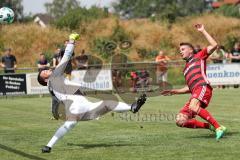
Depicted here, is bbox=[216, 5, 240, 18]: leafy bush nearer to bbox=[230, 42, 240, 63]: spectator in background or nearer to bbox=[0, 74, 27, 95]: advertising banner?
bbox=[230, 42, 240, 63]: spectator in background

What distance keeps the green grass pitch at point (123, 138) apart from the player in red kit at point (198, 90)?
0.29 metres

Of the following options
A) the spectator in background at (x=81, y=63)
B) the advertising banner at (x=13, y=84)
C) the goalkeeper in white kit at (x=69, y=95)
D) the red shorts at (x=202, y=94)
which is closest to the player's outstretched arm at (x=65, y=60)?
the goalkeeper in white kit at (x=69, y=95)

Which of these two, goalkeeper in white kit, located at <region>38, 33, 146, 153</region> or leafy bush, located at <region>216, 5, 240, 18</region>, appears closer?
goalkeeper in white kit, located at <region>38, 33, 146, 153</region>

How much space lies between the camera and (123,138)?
11695 millimetres

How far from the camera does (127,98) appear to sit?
2305 cm

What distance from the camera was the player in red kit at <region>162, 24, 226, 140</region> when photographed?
11.1 m

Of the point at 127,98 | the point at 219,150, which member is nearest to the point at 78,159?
the point at 219,150

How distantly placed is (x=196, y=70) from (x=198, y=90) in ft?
1.36

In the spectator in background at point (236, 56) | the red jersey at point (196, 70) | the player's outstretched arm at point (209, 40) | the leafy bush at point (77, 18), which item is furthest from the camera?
the leafy bush at point (77, 18)

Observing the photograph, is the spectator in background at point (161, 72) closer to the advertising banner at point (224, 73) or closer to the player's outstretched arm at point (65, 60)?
the advertising banner at point (224, 73)

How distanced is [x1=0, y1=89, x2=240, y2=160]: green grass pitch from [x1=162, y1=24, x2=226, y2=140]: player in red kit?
290mm

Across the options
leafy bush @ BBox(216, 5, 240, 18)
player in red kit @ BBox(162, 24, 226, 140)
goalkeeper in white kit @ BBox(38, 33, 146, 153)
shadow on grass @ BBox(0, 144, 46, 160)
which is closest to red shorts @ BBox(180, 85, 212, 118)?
player in red kit @ BBox(162, 24, 226, 140)

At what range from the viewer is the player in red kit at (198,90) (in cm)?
1112

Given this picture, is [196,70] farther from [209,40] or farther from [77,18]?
[77,18]
